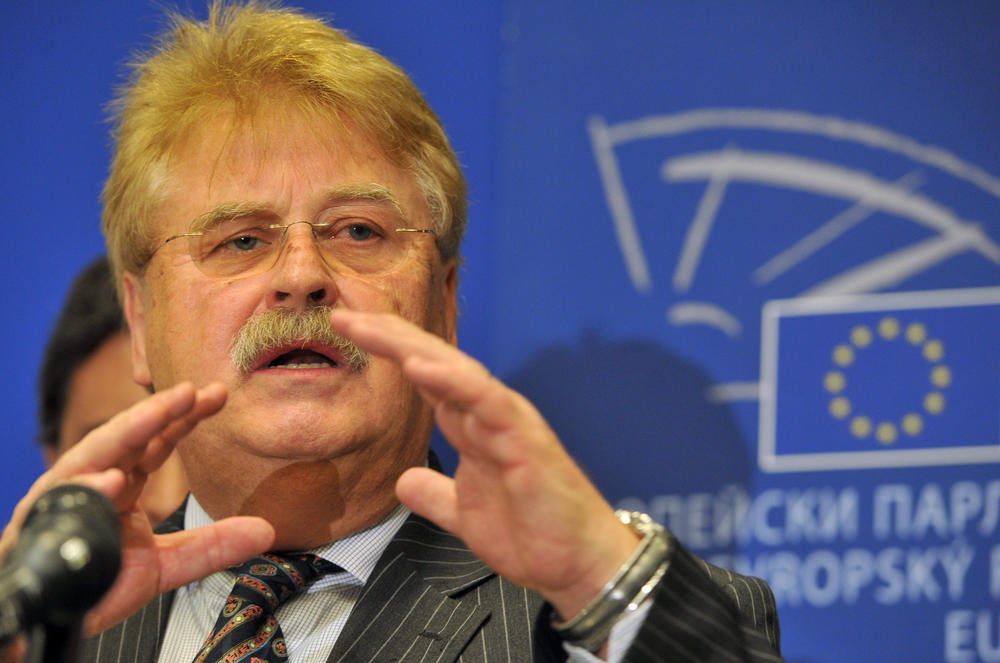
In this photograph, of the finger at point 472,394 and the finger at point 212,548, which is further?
the finger at point 212,548

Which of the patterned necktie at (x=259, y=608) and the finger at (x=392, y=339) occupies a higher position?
the finger at (x=392, y=339)

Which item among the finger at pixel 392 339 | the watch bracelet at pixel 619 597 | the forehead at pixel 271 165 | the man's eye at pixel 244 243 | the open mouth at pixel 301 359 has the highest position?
the forehead at pixel 271 165

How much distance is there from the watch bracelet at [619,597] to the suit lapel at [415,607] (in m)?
0.44

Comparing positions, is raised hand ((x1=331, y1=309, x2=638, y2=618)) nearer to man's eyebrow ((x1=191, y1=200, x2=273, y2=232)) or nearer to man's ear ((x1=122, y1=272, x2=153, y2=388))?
man's eyebrow ((x1=191, y1=200, x2=273, y2=232))

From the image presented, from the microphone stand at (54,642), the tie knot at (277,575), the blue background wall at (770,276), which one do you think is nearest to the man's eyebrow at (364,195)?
the blue background wall at (770,276)

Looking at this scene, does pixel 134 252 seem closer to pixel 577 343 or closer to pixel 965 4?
pixel 577 343

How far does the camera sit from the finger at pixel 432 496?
1639 mm

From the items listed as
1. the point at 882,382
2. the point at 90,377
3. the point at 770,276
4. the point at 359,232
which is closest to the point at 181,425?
the point at 359,232

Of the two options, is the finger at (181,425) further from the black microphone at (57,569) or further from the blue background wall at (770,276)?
the blue background wall at (770,276)

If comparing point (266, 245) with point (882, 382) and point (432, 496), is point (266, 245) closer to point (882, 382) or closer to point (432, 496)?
point (432, 496)

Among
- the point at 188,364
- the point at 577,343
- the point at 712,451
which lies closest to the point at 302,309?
the point at 188,364

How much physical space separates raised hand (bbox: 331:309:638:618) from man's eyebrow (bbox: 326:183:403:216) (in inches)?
27.6

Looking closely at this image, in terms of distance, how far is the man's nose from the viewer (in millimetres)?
2115

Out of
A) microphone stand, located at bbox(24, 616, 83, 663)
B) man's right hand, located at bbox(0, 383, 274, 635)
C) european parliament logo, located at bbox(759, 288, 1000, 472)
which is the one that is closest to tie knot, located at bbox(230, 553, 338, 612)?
man's right hand, located at bbox(0, 383, 274, 635)
